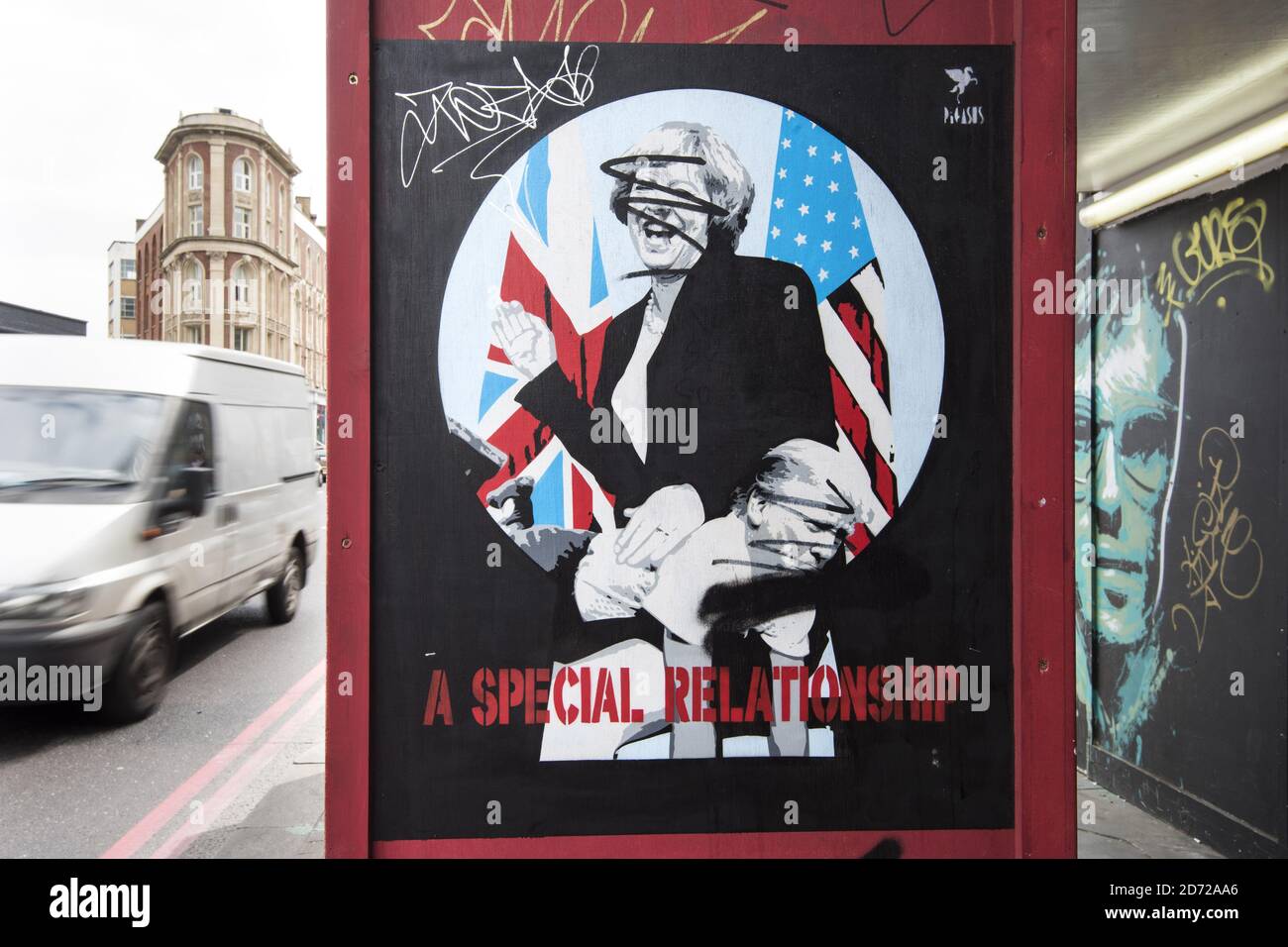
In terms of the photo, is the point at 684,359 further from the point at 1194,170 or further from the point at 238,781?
the point at 238,781

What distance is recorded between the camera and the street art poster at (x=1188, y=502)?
3.32 meters

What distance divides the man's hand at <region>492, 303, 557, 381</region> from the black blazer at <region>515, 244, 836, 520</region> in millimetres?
55

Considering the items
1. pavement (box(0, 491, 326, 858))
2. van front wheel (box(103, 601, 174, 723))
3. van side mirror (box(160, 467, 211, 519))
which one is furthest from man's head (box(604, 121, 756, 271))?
van side mirror (box(160, 467, 211, 519))

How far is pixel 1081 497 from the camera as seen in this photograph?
4.49 metres

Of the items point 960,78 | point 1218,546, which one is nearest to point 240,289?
point 1218,546

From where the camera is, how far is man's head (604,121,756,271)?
6.32 feet

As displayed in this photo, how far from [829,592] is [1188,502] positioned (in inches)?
110

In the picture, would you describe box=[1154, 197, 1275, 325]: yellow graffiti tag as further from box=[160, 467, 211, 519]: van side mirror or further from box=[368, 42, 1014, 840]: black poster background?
box=[160, 467, 211, 519]: van side mirror

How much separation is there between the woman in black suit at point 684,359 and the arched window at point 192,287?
163 ft

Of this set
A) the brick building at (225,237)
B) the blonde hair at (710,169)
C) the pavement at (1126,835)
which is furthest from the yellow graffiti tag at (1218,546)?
the brick building at (225,237)

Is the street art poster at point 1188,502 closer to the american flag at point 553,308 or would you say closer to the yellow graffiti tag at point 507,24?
the american flag at point 553,308

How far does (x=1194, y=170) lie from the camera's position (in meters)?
3.49

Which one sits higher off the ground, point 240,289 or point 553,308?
point 240,289
